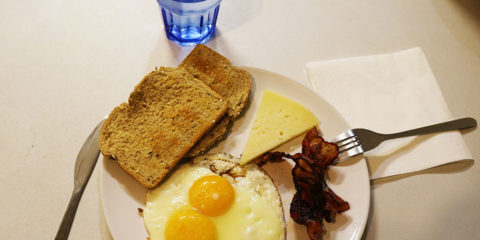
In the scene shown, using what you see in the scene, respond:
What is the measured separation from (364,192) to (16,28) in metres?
2.82

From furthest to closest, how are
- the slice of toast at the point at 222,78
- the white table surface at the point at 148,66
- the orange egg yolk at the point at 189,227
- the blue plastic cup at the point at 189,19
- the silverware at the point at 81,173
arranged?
the blue plastic cup at the point at 189,19, the slice of toast at the point at 222,78, the white table surface at the point at 148,66, the silverware at the point at 81,173, the orange egg yolk at the point at 189,227

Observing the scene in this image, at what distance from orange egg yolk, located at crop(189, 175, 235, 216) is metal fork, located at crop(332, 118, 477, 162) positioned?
73 cm

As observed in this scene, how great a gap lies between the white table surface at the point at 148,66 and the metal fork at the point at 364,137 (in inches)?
10.0

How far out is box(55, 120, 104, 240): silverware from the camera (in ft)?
6.24

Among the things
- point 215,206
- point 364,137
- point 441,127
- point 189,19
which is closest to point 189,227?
point 215,206

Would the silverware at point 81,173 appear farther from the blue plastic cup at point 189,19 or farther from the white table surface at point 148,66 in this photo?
the blue plastic cup at point 189,19

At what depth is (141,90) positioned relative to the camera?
2.10 m

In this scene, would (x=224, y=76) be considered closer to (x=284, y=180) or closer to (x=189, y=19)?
(x=189, y=19)

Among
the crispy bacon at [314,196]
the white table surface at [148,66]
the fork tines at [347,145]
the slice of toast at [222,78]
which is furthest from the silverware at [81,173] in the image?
the fork tines at [347,145]

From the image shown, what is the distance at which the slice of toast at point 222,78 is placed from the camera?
2.16m

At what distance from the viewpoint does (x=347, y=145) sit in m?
2.07

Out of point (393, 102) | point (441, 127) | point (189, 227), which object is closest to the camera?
point (189, 227)

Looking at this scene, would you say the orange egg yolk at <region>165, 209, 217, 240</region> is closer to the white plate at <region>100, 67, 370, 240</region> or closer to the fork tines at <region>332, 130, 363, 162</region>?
the white plate at <region>100, 67, 370, 240</region>

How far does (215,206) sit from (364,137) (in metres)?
1.05
